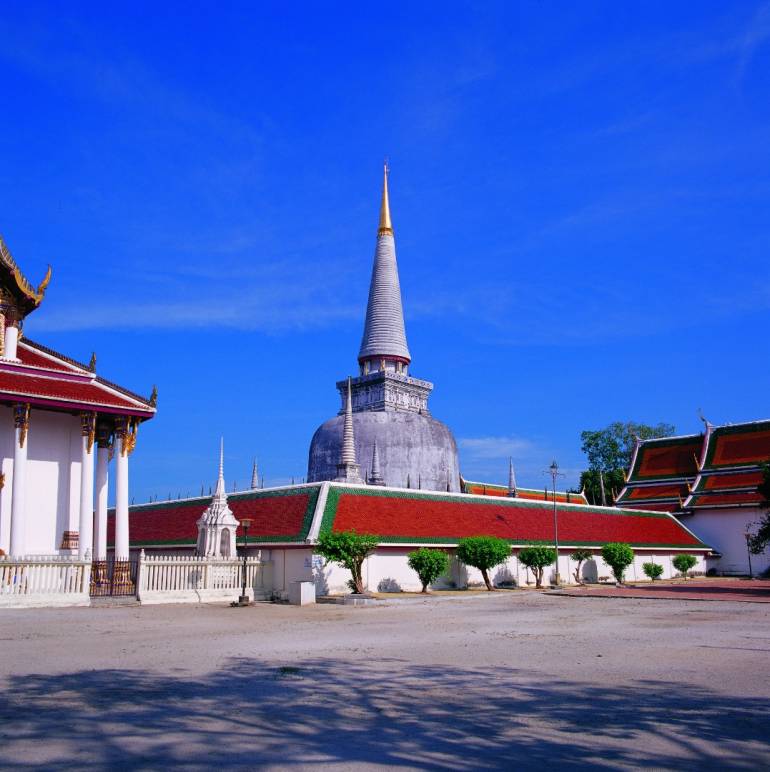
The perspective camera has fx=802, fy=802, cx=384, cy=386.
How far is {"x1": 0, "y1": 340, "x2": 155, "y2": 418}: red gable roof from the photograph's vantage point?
26375 millimetres

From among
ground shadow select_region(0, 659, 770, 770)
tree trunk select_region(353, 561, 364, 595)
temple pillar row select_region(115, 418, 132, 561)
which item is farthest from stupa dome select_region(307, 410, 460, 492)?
ground shadow select_region(0, 659, 770, 770)

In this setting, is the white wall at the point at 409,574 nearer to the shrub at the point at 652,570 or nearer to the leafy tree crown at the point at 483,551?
the shrub at the point at 652,570

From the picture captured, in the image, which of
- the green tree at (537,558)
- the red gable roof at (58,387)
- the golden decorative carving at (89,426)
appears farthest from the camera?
the green tree at (537,558)

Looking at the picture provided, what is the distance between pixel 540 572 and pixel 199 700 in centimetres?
2852

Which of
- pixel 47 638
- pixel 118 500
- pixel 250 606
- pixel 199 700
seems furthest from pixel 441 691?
pixel 118 500

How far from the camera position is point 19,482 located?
2577 cm

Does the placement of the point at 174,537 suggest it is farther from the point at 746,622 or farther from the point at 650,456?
the point at 650,456

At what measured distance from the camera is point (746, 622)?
62.1 feet

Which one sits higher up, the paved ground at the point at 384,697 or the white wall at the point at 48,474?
the white wall at the point at 48,474

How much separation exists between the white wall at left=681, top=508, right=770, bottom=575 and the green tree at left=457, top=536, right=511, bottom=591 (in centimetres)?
2187

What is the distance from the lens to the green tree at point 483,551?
104ft

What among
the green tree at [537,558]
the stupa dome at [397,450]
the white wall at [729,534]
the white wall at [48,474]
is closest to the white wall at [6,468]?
the white wall at [48,474]

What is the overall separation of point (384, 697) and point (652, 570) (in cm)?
3614

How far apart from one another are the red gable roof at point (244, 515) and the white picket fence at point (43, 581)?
778cm
